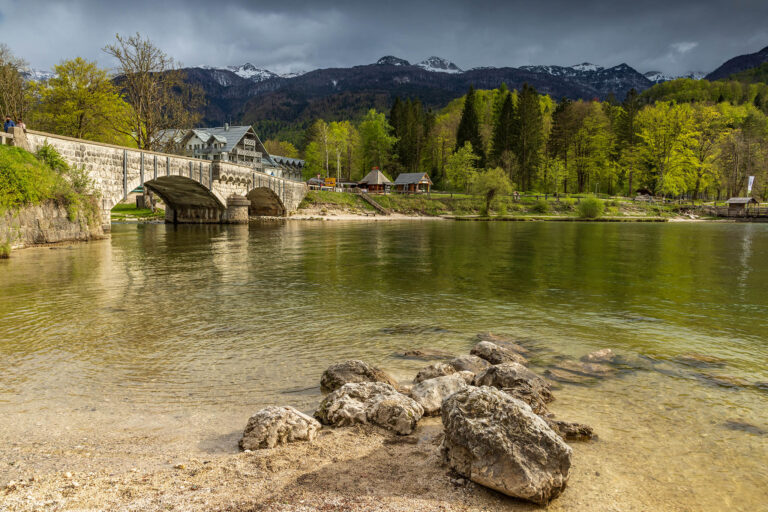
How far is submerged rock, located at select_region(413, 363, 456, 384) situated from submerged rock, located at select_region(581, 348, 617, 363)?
317 centimetres

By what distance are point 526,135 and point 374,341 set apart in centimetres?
10026

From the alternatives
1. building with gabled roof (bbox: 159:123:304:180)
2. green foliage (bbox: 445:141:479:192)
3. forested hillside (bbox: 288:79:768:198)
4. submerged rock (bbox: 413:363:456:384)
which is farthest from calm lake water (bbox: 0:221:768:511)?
green foliage (bbox: 445:141:479:192)

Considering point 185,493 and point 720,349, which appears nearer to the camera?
point 185,493

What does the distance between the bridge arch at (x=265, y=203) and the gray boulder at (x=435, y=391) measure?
5945cm

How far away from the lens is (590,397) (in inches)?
275

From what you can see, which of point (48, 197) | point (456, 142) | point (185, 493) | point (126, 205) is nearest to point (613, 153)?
point (456, 142)

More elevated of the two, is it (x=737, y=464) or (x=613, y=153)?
(x=613, y=153)

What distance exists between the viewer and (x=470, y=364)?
7.87m

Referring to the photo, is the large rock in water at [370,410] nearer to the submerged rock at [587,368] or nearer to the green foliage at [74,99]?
the submerged rock at [587,368]

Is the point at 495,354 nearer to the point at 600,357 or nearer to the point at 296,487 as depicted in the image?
the point at 600,357

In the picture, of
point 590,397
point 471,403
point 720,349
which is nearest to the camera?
point 471,403

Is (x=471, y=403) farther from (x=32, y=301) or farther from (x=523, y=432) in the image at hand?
(x=32, y=301)

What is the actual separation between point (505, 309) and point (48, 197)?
84.7ft

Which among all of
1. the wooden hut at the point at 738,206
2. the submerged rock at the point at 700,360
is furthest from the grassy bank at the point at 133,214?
the wooden hut at the point at 738,206
